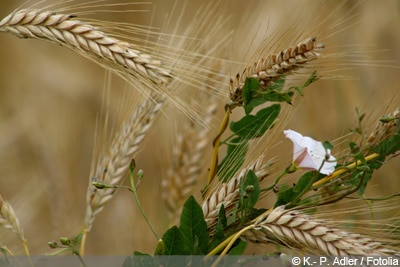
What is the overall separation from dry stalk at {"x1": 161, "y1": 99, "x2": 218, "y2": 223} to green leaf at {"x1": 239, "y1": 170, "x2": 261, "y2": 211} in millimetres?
294

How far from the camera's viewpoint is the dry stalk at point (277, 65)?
3.08 feet

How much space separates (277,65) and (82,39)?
9.4 inches

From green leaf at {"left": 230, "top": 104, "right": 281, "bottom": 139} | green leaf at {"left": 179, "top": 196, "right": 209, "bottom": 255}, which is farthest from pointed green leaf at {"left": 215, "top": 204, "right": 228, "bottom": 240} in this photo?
green leaf at {"left": 230, "top": 104, "right": 281, "bottom": 139}

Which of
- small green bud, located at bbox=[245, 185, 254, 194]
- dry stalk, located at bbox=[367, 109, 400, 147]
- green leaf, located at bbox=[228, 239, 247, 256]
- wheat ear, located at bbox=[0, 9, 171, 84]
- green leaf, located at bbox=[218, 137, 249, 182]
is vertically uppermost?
wheat ear, located at bbox=[0, 9, 171, 84]

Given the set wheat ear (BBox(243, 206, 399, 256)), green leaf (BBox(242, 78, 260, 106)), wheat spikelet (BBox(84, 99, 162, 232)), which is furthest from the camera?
wheat spikelet (BBox(84, 99, 162, 232))

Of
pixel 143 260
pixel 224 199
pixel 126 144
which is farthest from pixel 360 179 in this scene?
pixel 126 144

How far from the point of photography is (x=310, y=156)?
2.84 ft

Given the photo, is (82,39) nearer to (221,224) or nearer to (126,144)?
(126,144)

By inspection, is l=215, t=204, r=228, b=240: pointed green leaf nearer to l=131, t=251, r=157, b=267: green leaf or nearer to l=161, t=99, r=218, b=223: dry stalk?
l=131, t=251, r=157, b=267: green leaf

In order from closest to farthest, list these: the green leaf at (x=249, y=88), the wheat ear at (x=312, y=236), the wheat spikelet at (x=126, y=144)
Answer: the wheat ear at (x=312, y=236) < the green leaf at (x=249, y=88) < the wheat spikelet at (x=126, y=144)

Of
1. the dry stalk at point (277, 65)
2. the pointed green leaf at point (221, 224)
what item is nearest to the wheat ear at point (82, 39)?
the dry stalk at point (277, 65)

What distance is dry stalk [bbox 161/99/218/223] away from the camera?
116cm

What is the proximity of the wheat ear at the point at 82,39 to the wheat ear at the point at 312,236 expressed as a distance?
0.82 ft

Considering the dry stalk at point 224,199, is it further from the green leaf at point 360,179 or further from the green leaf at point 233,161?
the green leaf at point 360,179
